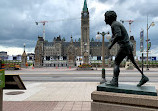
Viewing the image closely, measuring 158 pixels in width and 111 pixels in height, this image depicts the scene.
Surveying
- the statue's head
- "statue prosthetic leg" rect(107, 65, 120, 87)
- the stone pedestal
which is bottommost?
the stone pedestal

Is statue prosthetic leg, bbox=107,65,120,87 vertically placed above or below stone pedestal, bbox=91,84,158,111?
above

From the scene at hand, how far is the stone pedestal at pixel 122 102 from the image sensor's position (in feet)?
14.2

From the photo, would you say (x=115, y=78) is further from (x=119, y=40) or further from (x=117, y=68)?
(x=119, y=40)

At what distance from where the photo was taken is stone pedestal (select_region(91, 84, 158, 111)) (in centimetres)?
433

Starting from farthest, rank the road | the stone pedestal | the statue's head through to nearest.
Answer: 1. the road
2. the statue's head
3. the stone pedestal

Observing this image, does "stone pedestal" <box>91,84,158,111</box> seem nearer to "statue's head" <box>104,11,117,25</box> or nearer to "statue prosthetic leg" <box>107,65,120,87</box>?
"statue prosthetic leg" <box>107,65,120,87</box>

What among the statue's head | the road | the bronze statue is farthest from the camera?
the road

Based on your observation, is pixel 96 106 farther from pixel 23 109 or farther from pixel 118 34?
pixel 23 109

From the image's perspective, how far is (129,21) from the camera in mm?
163625

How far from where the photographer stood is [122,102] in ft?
15.0

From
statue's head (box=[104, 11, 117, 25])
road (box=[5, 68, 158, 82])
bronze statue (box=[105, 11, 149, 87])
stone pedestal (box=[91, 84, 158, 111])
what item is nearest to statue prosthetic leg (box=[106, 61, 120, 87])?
bronze statue (box=[105, 11, 149, 87])

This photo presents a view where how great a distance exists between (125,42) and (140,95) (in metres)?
1.85

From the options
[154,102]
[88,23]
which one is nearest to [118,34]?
[154,102]

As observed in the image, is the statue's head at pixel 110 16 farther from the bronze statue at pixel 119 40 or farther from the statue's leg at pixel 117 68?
the statue's leg at pixel 117 68
